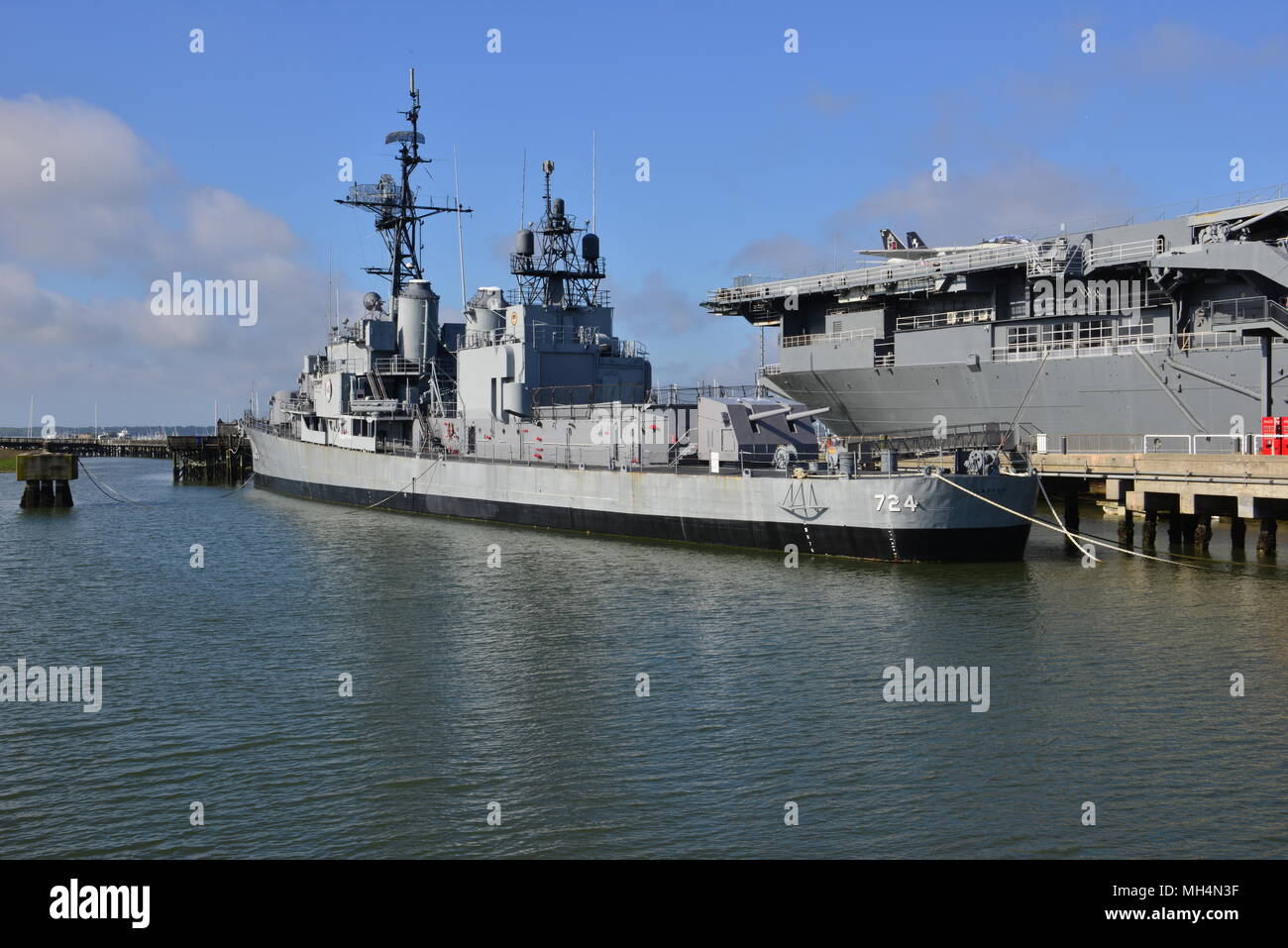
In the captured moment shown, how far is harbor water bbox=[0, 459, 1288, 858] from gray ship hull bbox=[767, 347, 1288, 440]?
9.03m

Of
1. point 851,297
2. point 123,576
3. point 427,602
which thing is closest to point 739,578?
point 427,602

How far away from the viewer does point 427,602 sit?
24.4 m

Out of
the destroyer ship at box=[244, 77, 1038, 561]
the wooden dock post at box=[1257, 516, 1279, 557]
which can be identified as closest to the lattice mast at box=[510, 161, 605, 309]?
the destroyer ship at box=[244, 77, 1038, 561]

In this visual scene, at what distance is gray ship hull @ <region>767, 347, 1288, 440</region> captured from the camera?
3356cm

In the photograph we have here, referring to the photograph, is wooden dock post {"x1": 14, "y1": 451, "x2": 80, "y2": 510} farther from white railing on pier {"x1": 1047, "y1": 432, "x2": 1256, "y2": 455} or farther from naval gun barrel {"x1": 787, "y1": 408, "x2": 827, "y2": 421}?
white railing on pier {"x1": 1047, "y1": 432, "x2": 1256, "y2": 455}

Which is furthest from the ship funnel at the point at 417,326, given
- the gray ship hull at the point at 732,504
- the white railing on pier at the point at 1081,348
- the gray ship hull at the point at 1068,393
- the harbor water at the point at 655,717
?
the white railing on pier at the point at 1081,348

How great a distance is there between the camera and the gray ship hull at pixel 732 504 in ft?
89.6

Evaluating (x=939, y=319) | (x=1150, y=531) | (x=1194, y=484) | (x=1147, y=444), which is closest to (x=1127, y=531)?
(x=1150, y=531)

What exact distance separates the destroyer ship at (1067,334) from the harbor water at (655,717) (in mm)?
9455

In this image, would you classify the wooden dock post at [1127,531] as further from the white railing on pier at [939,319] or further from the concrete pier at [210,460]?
the concrete pier at [210,460]

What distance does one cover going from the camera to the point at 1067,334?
3900cm

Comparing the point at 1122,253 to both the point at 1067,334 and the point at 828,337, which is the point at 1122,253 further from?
the point at 828,337
